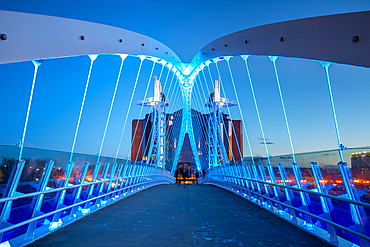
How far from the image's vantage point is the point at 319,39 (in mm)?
6734

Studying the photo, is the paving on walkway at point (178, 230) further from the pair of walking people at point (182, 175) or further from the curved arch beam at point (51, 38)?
the pair of walking people at point (182, 175)

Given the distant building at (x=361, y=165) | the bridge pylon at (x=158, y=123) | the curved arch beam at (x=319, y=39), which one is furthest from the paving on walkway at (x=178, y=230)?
the bridge pylon at (x=158, y=123)

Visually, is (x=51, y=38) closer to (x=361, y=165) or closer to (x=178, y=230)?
(x=178, y=230)

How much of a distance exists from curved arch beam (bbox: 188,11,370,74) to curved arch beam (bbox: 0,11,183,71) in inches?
193

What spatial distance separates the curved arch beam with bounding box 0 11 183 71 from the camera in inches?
241

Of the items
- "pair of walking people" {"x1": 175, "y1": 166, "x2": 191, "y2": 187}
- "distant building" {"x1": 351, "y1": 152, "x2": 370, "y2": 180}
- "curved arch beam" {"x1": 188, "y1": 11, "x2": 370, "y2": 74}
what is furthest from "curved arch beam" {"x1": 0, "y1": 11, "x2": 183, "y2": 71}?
"pair of walking people" {"x1": 175, "y1": 166, "x2": 191, "y2": 187}

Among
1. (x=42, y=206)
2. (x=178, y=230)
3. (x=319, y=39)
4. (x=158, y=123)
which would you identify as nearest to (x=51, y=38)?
(x=42, y=206)

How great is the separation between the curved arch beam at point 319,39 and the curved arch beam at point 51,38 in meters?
4.90

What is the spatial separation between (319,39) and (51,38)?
22.3 ft

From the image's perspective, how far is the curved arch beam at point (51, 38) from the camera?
6.12 m

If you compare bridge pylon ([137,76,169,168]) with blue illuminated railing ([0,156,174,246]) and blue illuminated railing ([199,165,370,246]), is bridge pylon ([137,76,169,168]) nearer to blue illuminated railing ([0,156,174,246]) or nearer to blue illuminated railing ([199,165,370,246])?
blue illuminated railing ([0,156,174,246])

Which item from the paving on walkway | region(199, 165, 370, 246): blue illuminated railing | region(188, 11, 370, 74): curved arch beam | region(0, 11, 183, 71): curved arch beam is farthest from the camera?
region(0, 11, 183, 71): curved arch beam

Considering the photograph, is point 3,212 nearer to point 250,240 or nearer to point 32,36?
point 250,240

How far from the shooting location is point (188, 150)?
171ft
